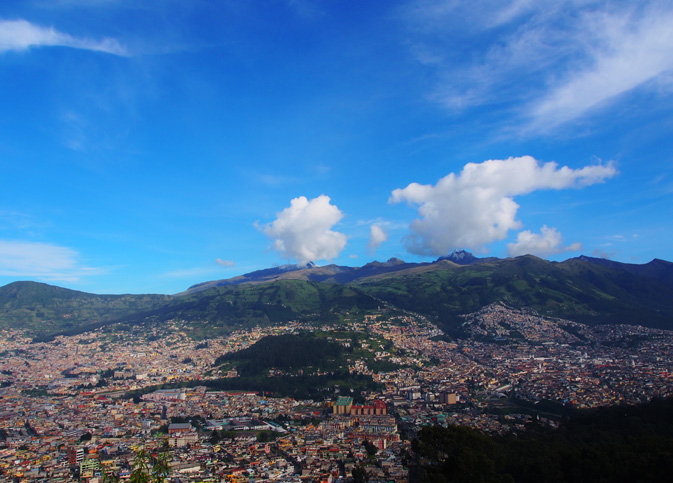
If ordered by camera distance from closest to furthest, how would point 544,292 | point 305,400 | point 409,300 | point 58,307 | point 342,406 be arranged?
point 342,406 → point 305,400 → point 544,292 → point 409,300 → point 58,307

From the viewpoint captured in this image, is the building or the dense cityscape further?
the building

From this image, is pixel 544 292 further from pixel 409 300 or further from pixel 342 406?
pixel 342 406

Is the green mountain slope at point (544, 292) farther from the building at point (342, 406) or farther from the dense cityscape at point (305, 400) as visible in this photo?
the building at point (342, 406)

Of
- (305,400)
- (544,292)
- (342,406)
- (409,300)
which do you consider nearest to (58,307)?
(409,300)

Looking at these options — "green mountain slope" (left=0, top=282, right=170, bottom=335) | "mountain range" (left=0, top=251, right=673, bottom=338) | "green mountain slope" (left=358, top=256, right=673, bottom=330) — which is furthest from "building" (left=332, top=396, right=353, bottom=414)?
"green mountain slope" (left=0, top=282, right=170, bottom=335)

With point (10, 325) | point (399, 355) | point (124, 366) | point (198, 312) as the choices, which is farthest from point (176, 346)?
point (10, 325)

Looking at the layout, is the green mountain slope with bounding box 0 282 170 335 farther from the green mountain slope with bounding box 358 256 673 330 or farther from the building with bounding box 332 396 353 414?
the building with bounding box 332 396 353 414
